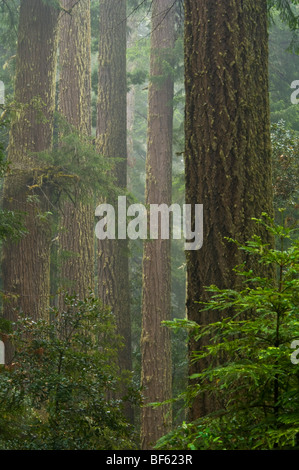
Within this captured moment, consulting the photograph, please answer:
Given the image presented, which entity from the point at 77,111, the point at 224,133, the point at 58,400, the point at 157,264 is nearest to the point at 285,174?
the point at 157,264

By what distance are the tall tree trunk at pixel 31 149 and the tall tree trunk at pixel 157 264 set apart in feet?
13.5

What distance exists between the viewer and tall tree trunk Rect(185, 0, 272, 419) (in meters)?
3.82

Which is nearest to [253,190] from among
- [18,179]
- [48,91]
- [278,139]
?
[18,179]

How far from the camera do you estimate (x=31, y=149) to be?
8789mm

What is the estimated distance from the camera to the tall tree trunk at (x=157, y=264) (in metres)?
12.8

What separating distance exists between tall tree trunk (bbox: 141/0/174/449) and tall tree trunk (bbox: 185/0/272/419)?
870cm

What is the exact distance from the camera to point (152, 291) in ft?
44.7

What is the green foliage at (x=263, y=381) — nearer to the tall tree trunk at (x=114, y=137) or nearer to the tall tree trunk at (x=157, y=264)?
the tall tree trunk at (x=114, y=137)

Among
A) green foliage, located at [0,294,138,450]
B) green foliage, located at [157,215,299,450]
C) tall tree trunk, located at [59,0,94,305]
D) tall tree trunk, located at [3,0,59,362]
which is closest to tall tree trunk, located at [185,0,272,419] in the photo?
green foliage, located at [0,294,138,450]

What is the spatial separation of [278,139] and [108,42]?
15.8ft

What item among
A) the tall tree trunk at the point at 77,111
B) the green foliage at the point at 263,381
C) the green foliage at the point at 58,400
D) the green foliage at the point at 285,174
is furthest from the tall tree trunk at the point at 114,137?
the green foliage at the point at 263,381

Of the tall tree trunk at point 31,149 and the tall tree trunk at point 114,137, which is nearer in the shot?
the tall tree trunk at point 31,149

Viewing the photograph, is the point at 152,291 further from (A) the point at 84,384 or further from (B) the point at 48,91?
(A) the point at 84,384

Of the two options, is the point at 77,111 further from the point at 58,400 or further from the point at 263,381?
the point at 263,381
